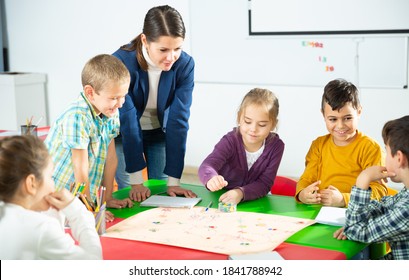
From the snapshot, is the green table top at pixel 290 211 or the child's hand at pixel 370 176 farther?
the child's hand at pixel 370 176

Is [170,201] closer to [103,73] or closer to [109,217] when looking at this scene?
[109,217]

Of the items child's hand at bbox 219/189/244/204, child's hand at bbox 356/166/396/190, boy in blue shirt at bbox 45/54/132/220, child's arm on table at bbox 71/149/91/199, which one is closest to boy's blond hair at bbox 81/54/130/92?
boy in blue shirt at bbox 45/54/132/220

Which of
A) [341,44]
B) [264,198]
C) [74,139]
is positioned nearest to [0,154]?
[74,139]

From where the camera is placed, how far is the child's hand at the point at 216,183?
2434 mm

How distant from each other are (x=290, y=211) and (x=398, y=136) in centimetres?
50

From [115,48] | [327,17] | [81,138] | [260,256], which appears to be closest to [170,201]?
[81,138]

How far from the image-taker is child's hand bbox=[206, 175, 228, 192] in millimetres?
2434

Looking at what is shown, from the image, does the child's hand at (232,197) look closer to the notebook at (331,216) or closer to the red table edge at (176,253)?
the notebook at (331,216)

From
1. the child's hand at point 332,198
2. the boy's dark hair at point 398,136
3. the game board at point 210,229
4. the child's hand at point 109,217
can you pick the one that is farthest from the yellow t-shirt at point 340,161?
the child's hand at point 109,217

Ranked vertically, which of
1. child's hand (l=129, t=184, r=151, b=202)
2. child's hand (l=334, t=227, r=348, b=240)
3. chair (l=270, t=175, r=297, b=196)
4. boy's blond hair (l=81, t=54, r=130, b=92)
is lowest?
chair (l=270, t=175, r=297, b=196)

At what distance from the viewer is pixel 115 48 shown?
5.85 m

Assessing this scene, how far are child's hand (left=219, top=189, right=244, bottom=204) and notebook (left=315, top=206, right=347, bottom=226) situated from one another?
31 cm

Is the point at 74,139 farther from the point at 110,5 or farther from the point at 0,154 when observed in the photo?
the point at 110,5

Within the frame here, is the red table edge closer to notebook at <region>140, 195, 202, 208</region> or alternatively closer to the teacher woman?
notebook at <region>140, 195, 202, 208</region>
